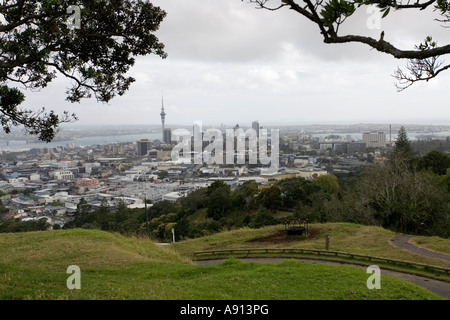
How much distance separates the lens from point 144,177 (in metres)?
51.4

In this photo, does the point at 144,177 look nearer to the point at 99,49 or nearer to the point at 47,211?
the point at 47,211

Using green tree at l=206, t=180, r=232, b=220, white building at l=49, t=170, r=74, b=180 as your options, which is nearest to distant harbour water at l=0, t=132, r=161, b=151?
white building at l=49, t=170, r=74, b=180

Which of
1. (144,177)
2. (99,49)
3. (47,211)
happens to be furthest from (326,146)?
(99,49)

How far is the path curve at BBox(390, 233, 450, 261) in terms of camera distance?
1110 centimetres

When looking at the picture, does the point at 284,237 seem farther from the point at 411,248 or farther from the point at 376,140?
the point at 376,140

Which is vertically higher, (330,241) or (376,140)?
(376,140)

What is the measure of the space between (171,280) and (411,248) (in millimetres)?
9044

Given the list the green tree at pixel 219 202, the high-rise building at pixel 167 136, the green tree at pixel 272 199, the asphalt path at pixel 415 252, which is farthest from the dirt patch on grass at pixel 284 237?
the high-rise building at pixel 167 136

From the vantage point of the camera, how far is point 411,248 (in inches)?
481

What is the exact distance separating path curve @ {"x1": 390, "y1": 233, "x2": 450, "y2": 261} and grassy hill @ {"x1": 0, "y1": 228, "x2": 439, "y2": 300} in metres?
4.89

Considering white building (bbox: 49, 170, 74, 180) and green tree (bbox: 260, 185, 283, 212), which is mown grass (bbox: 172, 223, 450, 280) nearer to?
green tree (bbox: 260, 185, 283, 212)

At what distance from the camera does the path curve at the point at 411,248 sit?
36.4 ft

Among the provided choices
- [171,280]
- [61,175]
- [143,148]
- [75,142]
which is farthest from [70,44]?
[75,142]
